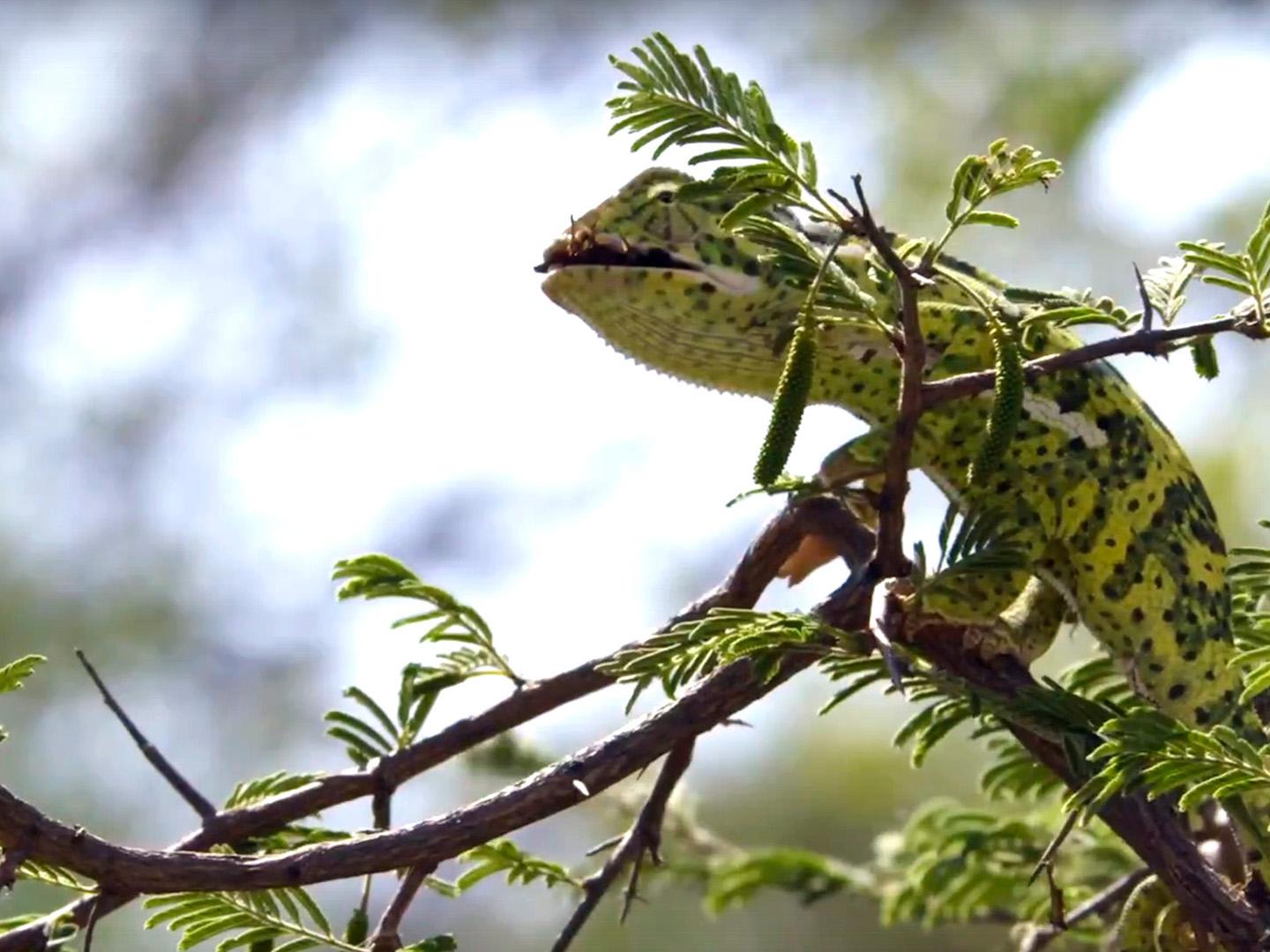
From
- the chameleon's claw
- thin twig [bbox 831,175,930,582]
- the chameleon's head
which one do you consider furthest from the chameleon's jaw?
thin twig [bbox 831,175,930,582]

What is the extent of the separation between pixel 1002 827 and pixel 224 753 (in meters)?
9.65

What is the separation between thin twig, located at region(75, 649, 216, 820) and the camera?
157 centimetres

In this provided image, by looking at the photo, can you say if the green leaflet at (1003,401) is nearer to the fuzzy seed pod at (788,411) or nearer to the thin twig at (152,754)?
the fuzzy seed pod at (788,411)

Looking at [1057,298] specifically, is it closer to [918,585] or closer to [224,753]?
[918,585]

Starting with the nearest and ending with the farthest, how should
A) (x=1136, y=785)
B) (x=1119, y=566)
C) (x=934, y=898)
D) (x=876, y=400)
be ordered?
(x=1136, y=785), (x=1119, y=566), (x=876, y=400), (x=934, y=898)

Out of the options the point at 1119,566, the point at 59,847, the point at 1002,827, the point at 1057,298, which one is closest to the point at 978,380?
the point at 1057,298

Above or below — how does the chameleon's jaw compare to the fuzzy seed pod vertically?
above

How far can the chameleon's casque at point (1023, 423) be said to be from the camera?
1.95m

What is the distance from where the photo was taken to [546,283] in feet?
6.63

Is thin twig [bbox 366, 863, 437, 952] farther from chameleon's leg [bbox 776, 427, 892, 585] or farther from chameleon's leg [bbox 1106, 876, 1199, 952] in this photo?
chameleon's leg [bbox 1106, 876, 1199, 952]

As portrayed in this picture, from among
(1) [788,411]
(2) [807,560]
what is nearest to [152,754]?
(1) [788,411]

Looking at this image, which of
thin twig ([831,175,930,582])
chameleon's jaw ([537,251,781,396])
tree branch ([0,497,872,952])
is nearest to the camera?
thin twig ([831,175,930,582])

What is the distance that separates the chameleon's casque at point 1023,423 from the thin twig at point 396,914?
2.26ft

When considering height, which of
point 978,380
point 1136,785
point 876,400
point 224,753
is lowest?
point 1136,785
